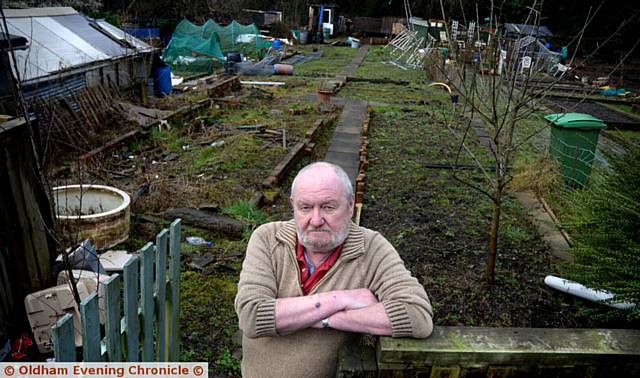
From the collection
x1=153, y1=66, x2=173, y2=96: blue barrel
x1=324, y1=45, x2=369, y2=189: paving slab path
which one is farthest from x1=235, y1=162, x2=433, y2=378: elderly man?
x1=153, y1=66, x2=173, y2=96: blue barrel

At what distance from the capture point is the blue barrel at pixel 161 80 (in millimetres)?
13703

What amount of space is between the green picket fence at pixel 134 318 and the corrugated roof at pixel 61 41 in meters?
7.51

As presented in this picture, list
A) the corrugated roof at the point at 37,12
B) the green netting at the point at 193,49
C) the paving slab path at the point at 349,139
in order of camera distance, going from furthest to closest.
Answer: the green netting at the point at 193,49 → the corrugated roof at the point at 37,12 → the paving slab path at the point at 349,139

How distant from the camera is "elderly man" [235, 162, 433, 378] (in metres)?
2.03

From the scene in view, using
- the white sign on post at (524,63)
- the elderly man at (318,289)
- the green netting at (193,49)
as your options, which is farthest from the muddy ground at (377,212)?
the green netting at (193,49)

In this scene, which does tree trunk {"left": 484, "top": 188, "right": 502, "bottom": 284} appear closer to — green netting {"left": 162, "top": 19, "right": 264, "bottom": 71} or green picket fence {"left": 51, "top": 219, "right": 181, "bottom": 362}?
green picket fence {"left": 51, "top": 219, "right": 181, "bottom": 362}

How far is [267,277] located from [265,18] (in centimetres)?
3696

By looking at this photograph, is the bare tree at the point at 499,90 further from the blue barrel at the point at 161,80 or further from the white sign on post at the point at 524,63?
the blue barrel at the point at 161,80

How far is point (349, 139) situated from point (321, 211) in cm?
811

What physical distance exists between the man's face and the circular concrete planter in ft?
9.79

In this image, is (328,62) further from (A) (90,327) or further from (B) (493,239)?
(A) (90,327)

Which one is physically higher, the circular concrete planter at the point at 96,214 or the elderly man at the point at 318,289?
the elderly man at the point at 318,289

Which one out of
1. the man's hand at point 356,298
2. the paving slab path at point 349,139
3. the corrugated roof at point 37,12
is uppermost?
the corrugated roof at point 37,12

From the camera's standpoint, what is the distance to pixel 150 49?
13.4 m
